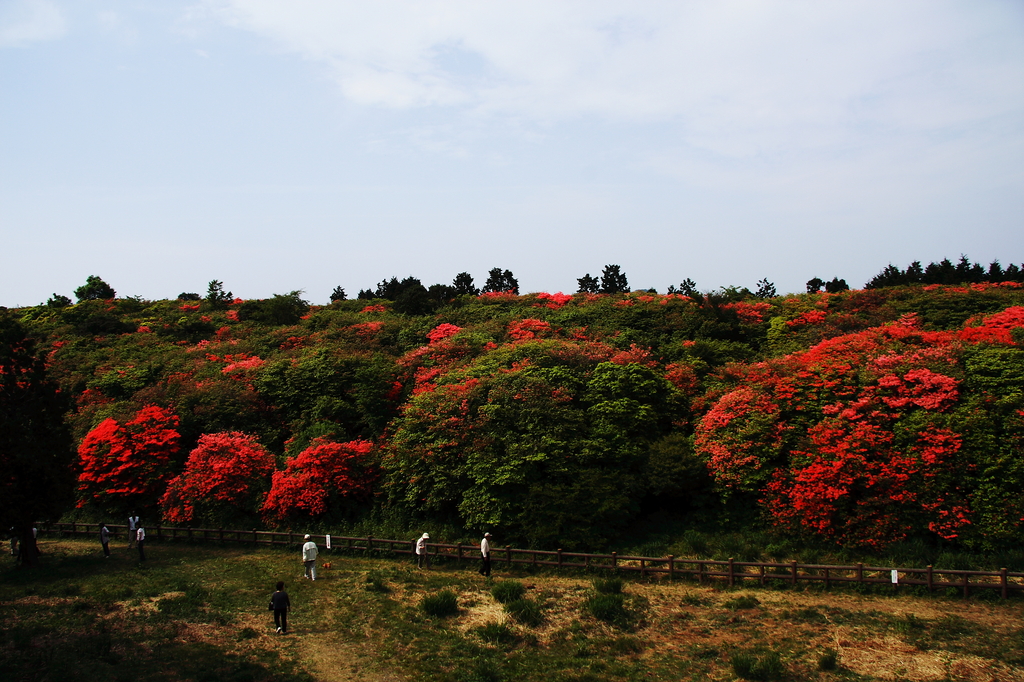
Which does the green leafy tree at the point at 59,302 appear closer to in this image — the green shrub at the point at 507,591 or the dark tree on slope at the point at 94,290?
the dark tree on slope at the point at 94,290

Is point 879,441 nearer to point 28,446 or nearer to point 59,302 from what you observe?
point 28,446

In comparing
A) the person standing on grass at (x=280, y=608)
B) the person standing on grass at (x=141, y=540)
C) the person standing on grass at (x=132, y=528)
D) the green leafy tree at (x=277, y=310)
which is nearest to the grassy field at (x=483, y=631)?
the person standing on grass at (x=280, y=608)

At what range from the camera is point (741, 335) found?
35.7m

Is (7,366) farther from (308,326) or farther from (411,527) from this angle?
(308,326)

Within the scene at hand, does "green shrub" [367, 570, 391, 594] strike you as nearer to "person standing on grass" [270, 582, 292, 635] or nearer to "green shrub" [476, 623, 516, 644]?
"person standing on grass" [270, 582, 292, 635]

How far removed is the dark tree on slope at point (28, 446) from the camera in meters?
19.7

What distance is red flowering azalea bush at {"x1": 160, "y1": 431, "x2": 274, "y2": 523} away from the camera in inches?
1011

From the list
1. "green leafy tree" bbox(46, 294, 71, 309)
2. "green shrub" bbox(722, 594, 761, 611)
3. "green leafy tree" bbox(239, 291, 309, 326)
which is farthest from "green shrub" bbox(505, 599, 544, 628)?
"green leafy tree" bbox(46, 294, 71, 309)

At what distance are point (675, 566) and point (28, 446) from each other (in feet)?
64.0

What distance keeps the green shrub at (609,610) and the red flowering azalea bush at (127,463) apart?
19.1 meters

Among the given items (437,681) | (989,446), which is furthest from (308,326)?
(989,446)

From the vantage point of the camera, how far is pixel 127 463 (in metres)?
27.0

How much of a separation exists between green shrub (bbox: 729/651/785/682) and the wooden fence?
417 centimetres

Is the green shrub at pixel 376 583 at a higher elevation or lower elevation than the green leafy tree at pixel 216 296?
lower
